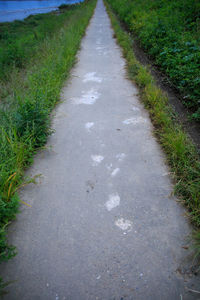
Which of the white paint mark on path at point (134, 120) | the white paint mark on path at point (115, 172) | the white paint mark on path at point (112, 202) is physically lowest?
the white paint mark on path at point (112, 202)

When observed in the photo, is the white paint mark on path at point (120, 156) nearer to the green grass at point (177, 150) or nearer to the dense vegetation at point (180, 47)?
the green grass at point (177, 150)

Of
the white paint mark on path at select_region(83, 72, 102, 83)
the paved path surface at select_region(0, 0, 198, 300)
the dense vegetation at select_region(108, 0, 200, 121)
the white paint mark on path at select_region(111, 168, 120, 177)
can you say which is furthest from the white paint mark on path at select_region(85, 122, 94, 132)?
the white paint mark on path at select_region(83, 72, 102, 83)

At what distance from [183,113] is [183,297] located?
2504 mm

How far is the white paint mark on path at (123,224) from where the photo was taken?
1.60m

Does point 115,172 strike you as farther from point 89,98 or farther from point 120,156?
point 89,98

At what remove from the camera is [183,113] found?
119 inches

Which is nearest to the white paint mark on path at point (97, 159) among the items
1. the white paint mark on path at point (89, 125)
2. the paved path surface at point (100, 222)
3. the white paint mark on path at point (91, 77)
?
the paved path surface at point (100, 222)

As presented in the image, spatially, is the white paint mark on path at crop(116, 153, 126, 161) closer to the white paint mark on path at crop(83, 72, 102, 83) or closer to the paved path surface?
the paved path surface

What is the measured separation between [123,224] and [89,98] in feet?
8.63

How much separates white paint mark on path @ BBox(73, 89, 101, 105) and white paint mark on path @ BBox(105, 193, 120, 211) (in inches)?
82.5

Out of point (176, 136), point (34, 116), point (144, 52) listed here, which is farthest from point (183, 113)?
point (144, 52)

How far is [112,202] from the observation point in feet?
5.93

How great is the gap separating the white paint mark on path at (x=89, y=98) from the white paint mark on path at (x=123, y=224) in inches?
93.1

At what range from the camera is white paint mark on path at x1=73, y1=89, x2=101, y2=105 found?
3.52 metres
